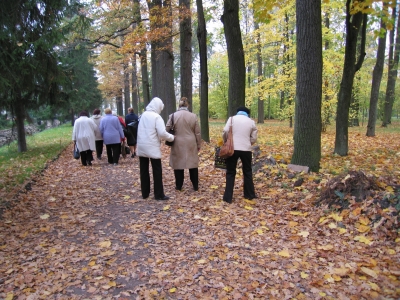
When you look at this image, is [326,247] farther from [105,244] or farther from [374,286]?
[105,244]

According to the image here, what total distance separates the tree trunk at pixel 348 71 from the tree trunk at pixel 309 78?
9.74ft

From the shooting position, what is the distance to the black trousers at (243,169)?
5949 millimetres

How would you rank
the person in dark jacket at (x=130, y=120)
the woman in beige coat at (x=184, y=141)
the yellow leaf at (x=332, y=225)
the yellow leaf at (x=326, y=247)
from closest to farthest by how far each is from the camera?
the yellow leaf at (x=326, y=247) → the yellow leaf at (x=332, y=225) → the woman in beige coat at (x=184, y=141) → the person in dark jacket at (x=130, y=120)

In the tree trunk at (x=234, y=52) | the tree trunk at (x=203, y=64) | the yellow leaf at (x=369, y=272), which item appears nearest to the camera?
the yellow leaf at (x=369, y=272)

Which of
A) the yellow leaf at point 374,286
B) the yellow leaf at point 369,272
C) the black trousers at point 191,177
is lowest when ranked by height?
the yellow leaf at point 374,286

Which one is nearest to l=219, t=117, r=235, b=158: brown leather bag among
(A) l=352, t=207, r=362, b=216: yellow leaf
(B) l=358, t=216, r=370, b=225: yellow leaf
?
(A) l=352, t=207, r=362, b=216: yellow leaf


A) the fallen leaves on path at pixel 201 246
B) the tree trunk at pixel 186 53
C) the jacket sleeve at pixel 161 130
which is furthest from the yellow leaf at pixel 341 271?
the tree trunk at pixel 186 53

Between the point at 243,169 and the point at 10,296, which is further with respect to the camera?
the point at 243,169

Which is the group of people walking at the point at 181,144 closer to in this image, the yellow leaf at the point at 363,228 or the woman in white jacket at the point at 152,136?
the woman in white jacket at the point at 152,136

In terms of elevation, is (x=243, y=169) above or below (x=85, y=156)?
above

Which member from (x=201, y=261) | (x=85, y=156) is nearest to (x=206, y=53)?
(x=85, y=156)

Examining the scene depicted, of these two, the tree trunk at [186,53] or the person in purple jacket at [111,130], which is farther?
the tree trunk at [186,53]

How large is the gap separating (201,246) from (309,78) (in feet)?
15.3

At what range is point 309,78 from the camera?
6910 mm
